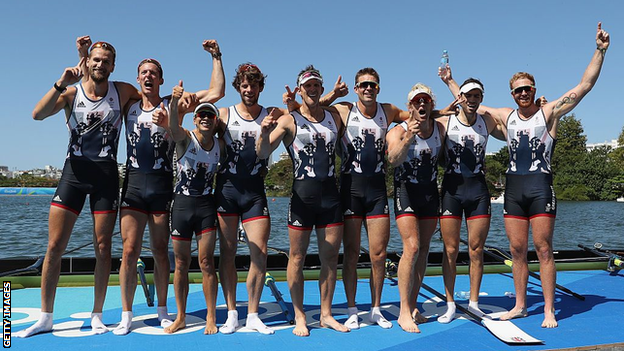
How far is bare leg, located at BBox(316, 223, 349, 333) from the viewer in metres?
4.82

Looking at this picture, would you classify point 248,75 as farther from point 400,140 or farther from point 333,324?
point 333,324

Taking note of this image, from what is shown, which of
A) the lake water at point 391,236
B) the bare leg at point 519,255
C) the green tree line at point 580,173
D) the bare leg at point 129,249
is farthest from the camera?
the green tree line at point 580,173

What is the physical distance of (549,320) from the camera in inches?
197

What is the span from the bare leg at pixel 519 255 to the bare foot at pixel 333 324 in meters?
1.84

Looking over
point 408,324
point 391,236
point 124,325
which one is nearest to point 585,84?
point 408,324

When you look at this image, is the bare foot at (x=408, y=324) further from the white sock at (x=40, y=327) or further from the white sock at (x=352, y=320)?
the white sock at (x=40, y=327)

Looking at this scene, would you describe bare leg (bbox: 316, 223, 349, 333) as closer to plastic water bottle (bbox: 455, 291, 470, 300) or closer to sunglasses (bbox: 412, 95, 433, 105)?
sunglasses (bbox: 412, 95, 433, 105)

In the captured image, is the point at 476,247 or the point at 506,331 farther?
the point at 476,247

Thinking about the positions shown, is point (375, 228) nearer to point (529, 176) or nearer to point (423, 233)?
point (423, 233)

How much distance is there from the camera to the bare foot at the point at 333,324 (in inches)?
185

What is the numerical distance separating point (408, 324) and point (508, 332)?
91cm

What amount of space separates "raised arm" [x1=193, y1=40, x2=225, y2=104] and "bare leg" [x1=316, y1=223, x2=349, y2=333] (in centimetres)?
171

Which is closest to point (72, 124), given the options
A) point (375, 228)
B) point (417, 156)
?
point (375, 228)

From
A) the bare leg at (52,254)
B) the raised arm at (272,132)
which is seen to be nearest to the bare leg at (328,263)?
the raised arm at (272,132)
